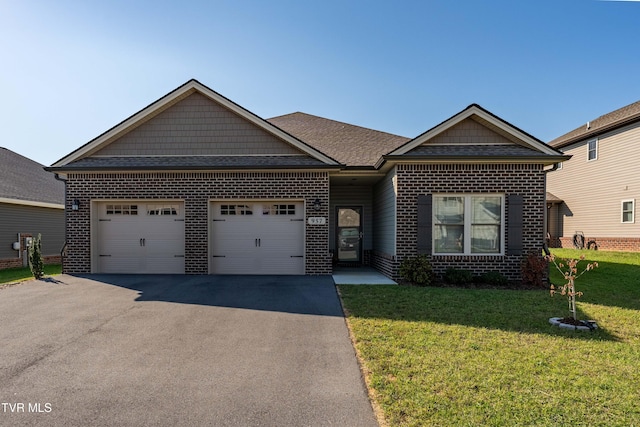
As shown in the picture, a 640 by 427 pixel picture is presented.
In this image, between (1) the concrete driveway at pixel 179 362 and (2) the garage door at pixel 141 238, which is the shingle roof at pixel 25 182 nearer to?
(2) the garage door at pixel 141 238

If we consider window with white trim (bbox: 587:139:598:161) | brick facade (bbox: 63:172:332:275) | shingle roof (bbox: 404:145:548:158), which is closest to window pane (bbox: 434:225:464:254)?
shingle roof (bbox: 404:145:548:158)

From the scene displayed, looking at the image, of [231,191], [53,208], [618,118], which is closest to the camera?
[231,191]

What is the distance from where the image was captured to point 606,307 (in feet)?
21.5

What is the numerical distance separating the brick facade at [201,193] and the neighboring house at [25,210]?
18.7 feet

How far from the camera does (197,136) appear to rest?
10672 mm

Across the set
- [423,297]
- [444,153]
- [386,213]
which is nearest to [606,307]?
[423,297]

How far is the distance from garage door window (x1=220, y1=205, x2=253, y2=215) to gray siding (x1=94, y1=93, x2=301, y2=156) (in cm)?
169

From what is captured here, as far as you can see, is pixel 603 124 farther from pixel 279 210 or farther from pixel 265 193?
pixel 265 193

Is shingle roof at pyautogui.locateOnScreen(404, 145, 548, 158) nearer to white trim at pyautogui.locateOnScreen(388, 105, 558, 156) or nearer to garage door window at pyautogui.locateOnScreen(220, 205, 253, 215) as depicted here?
white trim at pyautogui.locateOnScreen(388, 105, 558, 156)

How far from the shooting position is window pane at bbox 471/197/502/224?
9.40m

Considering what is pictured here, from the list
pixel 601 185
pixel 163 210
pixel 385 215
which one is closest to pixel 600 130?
pixel 601 185

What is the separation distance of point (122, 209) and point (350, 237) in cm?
780

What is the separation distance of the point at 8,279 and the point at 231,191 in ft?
24.4

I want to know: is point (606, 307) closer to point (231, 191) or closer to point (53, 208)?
point (231, 191)
